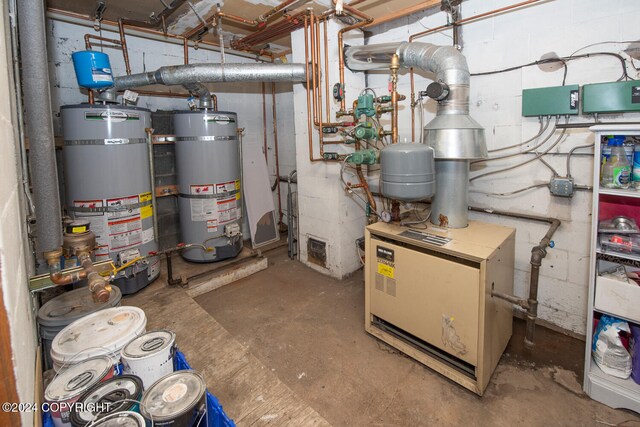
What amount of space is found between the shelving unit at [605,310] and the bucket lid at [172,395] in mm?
1824

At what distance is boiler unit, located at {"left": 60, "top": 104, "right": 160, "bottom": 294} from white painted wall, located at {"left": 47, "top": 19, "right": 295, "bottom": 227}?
65 cm

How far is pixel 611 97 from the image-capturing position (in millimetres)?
1761

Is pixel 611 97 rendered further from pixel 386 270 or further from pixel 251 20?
pixel 251 20

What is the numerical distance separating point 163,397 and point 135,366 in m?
0.16

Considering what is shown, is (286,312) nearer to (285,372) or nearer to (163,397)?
(285,372)

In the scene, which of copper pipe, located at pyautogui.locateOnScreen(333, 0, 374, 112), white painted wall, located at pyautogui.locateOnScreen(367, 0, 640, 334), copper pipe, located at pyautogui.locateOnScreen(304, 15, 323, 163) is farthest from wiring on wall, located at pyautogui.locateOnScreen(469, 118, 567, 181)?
copper pipe, located at pyautogui.locateOnScreen(304, 15, 323, 163)

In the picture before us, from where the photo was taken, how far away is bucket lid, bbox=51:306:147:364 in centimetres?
99

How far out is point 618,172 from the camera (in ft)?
5.11

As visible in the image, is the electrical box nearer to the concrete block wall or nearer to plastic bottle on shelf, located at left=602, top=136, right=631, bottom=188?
plastic bottle on shelf, located at left=602, top=136, right=631, bottom=188

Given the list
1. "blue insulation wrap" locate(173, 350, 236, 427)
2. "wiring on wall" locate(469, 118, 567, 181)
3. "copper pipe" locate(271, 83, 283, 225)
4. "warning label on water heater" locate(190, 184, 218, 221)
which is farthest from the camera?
"copper pipe" locate(271, 83, 283, 225)

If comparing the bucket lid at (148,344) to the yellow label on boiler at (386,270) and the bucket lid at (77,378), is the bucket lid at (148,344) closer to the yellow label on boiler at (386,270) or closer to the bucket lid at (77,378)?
the bucket lid at (77,378)

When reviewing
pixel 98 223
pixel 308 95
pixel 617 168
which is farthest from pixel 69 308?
pixel 617 168

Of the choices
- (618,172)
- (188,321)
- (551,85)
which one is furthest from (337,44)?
(188,321)

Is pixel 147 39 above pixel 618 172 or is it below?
above
